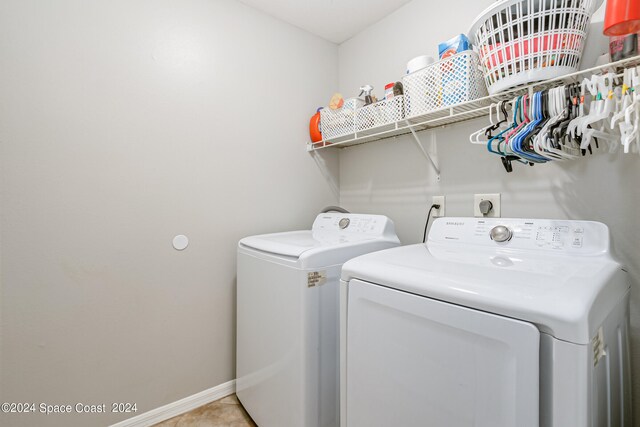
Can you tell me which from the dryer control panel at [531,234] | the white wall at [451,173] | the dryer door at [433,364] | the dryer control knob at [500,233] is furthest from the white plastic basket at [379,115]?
the dryer door at [433,364]

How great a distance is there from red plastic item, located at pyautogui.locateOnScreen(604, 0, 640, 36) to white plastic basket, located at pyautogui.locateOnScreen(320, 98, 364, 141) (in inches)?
42.7

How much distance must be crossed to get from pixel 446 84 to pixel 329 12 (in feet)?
3.36

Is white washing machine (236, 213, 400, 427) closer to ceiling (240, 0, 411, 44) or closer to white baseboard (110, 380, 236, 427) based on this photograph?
white baseboard (110, 380, 236, 427)

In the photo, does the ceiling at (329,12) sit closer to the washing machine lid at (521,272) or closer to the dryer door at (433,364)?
the washing machine lid at (521,272)

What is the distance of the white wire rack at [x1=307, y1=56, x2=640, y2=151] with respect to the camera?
956mm

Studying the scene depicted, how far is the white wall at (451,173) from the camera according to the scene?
43.3 inches

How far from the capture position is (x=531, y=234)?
1088mm

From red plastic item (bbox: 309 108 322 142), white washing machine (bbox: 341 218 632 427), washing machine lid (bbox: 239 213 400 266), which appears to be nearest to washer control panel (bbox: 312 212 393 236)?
washing machine lid (bbox: 239 213 400 266)

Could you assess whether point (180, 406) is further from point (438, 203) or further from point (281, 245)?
point (438, 203)

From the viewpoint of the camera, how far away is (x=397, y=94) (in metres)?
1.53

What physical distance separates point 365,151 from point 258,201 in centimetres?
80

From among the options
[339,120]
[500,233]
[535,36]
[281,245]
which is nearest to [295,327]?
[281,245]

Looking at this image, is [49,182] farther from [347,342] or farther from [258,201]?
[347,342]

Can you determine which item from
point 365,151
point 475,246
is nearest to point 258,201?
point 365,151
